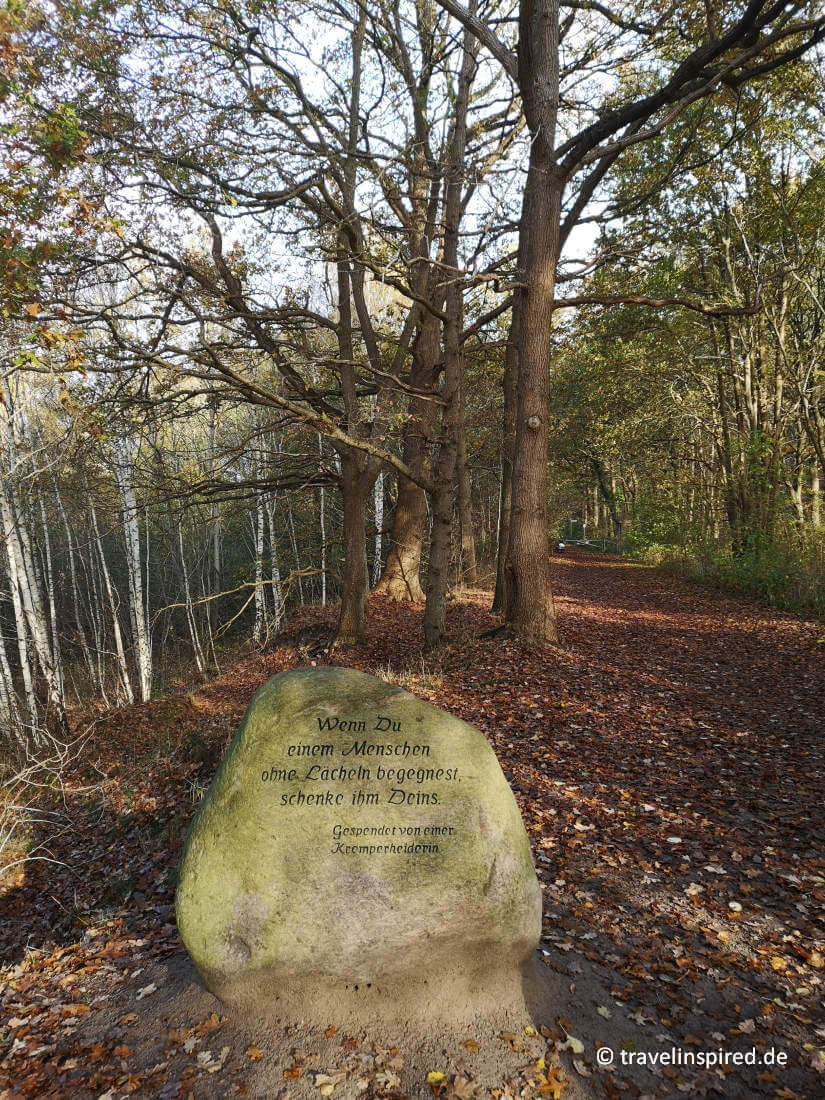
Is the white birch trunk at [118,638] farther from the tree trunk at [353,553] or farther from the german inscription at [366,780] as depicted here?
the german inscription at [366,780]

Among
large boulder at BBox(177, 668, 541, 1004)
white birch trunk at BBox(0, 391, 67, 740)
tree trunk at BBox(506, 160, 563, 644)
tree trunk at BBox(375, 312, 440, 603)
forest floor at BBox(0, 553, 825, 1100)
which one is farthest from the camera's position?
tree trunk at BBox(375, 312, 440, 603)

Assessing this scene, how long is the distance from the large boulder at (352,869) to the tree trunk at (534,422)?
6.19 meters

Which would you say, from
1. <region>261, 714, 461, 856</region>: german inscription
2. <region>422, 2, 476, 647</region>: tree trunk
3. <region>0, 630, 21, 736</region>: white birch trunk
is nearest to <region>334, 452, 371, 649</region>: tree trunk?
<region>422, 2, 476, 647</region>: tree trunk

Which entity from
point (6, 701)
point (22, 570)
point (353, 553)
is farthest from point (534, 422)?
Answer: point (6, 701)

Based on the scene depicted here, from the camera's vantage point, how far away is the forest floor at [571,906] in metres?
2.95

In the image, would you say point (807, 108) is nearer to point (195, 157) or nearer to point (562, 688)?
point (195, 157)

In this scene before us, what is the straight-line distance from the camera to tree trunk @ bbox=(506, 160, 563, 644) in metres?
9.02

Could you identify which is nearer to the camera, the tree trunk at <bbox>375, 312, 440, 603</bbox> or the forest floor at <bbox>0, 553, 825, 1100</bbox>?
the forest floor at <bbox>0, 553, 825, 1100</bbox>

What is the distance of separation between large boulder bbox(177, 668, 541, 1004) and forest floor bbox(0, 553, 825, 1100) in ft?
1.03

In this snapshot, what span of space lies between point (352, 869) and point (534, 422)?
24.2 feet

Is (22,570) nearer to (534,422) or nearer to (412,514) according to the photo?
(412,514)

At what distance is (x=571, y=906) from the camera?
166 inches

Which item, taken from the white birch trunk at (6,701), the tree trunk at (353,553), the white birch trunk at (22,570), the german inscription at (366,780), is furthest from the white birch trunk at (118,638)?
the german inscription at (366,780)

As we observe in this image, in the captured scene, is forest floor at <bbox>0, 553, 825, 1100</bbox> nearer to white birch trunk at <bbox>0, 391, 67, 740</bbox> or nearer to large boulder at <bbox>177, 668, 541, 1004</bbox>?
large boulder at <bbox>177, 668, 541, 1004</bbox>
